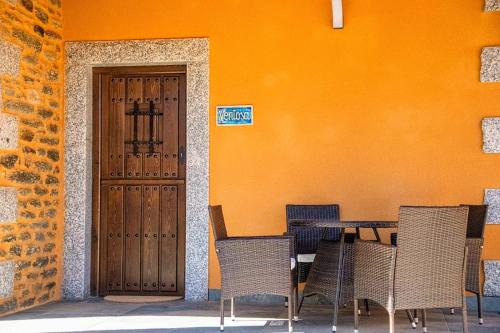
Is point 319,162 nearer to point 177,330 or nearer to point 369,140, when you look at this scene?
point 369,140

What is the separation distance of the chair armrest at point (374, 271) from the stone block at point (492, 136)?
2.04 m

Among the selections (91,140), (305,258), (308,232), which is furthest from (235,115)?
(305,258)

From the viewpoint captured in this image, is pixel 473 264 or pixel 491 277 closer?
pixel 473 264

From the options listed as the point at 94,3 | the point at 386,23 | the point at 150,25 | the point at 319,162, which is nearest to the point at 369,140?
the point at 319,162

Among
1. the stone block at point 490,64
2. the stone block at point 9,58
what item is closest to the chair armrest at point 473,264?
the stone block at point 490,64

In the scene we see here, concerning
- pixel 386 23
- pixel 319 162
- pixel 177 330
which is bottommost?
pixel 177 330

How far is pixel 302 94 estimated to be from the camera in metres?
5.94

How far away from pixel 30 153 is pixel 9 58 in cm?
80

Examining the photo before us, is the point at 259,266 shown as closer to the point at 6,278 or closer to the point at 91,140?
the point at 6,278

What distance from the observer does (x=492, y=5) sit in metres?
5.67

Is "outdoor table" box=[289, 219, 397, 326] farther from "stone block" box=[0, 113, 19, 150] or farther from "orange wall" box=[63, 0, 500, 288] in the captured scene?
"stone block" box=[0, 113, 19, 150]

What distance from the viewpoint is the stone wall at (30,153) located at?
5285 mm

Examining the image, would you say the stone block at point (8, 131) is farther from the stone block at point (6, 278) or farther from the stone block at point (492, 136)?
the stone block at point (492, 136)

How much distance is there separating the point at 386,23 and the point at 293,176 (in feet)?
5.04
